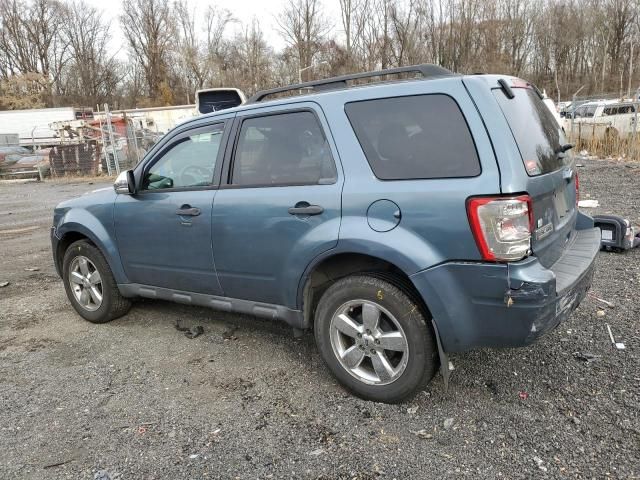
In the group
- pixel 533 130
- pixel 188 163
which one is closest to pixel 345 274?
pixel 533 130

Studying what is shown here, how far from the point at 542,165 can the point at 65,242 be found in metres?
4.27

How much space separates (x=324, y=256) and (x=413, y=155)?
31.1 inches

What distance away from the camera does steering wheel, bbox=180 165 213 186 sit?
367cm

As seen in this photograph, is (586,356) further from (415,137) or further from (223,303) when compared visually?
(223,303)

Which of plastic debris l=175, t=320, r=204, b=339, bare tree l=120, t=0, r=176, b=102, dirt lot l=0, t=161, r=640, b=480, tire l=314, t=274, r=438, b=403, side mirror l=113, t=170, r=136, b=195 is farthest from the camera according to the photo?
bare tree l=120, t=0, r=176, b=102

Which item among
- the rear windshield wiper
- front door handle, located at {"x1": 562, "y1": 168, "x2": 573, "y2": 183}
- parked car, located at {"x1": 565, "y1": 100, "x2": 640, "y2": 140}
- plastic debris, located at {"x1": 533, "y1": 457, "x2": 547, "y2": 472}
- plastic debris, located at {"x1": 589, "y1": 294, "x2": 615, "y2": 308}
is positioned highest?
parked car, located at {"x1": 565, "y1": 100, "x2": 640, "y2": 140}

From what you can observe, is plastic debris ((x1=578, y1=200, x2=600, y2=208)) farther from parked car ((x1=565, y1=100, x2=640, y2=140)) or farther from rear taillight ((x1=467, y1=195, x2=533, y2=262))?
parked car ((x1=565, y1=100, x2=640, y2=140))

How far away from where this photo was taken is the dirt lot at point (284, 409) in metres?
2.51

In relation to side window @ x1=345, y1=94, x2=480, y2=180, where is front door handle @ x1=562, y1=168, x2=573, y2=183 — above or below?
below

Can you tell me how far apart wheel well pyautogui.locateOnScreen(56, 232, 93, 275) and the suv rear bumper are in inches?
135

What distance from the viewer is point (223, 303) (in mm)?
3674

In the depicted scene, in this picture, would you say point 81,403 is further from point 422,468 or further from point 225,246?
point 422,468

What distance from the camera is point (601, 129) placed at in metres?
17.7

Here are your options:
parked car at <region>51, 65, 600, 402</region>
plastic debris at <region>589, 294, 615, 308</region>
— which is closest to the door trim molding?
parked car at <region>51, 65, 600, 402</region>
